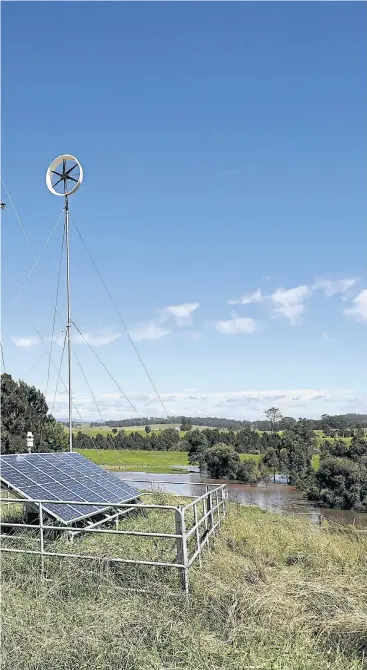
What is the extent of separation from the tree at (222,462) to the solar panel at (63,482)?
146 ft

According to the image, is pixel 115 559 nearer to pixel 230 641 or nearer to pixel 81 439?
pixel 230 641

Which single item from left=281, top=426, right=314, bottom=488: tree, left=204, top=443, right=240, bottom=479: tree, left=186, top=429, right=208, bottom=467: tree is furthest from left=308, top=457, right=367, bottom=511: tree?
left=186, top=429, right=208, bottom=467: tree

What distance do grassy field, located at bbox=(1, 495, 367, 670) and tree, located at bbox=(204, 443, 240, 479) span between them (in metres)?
47.5

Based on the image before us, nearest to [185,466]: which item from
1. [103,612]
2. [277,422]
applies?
[277,422]

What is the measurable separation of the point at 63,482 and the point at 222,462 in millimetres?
47299

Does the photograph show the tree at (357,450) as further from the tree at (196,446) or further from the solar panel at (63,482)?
the solar panel at (63,482)

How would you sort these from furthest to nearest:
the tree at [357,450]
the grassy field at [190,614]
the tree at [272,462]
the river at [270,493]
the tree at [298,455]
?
the tree at [272,462], the tree at [298,455], the tree at [357,450], the river at [270,493], the grassy field at [190,614]

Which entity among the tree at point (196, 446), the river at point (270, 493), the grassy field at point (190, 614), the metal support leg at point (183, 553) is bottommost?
the river at point (270, 493)

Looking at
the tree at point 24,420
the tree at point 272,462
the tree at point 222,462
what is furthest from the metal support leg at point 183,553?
the tree at point 272,462

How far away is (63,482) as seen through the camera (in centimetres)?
862

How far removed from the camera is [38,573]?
6320mm

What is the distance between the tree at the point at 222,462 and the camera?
53.6m

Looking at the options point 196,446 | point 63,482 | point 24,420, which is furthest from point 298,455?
point 63,482

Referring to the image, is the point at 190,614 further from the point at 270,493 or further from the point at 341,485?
the point at 270,493
